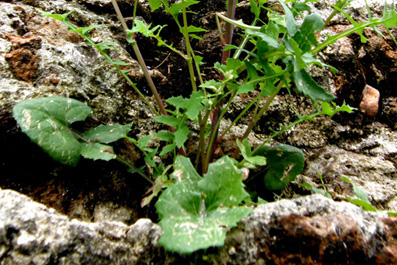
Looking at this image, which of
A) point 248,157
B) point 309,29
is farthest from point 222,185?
point 309,29

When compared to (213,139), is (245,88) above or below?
above

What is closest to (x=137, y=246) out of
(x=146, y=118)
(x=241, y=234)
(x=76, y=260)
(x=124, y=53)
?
(x=76, y=260)

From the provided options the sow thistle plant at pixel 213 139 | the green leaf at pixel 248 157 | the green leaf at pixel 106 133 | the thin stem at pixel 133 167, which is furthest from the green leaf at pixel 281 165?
the green leaf at pixel 106 133

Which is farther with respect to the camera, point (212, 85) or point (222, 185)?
point (212, 85)

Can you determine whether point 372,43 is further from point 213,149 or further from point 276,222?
point 276,222

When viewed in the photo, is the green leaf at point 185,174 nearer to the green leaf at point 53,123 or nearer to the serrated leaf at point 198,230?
the serrated leaf at point 198,230

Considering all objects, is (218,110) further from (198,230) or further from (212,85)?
(198,230)

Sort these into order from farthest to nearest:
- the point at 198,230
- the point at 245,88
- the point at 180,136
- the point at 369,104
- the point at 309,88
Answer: the point at 369,104
the point at 180,136
the point at 245,88
the point at 309,88
the point at 198,230
